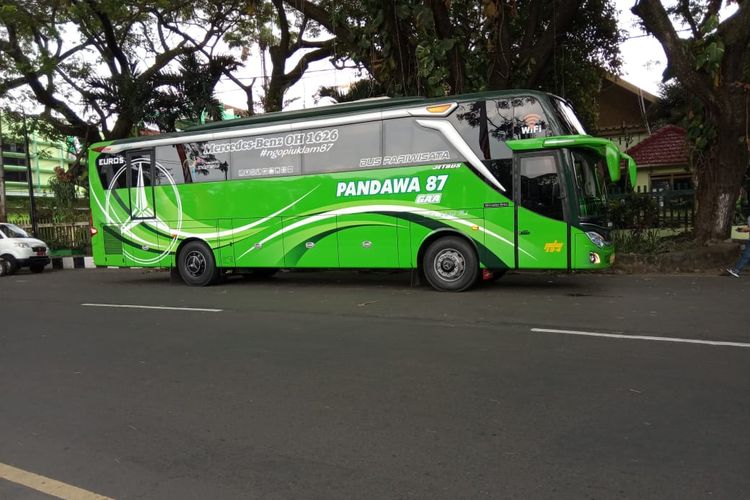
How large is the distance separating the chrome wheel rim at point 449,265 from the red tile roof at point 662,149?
43.0ft

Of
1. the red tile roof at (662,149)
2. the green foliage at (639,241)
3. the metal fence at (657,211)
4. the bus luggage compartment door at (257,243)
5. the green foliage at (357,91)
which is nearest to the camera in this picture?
the bus luggage compartment door at (257,243)

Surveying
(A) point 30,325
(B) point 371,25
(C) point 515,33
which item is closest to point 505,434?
(A) point 30,325

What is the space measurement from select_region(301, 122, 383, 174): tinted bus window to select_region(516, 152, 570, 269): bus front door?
266cm

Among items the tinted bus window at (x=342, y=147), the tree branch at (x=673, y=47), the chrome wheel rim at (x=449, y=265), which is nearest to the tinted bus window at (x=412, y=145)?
the tinted bus window at (x=342, y=147)

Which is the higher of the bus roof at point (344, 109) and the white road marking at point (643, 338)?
the bus roof at point (344, 109)

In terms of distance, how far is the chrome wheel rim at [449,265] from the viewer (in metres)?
10.2

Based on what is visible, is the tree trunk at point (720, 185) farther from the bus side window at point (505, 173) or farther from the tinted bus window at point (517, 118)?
the bus side window at point (505, 173)

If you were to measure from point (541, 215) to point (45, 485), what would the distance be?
26.1ft

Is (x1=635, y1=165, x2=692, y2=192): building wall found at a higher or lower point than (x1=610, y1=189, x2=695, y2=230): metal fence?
higher

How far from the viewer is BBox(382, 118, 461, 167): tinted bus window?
10.1 m

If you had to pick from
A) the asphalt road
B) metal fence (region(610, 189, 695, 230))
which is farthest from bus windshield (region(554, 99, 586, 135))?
metal fence (region(610, 189, 695, 230))

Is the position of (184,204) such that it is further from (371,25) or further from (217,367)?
(217,367)

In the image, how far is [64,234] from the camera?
2308cm

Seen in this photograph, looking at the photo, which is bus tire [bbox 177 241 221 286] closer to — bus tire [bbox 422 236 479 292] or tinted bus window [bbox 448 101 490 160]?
bus tire [bbox 422 236 479 292]
